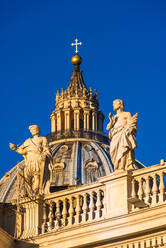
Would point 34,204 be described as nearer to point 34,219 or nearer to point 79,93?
point 34,219

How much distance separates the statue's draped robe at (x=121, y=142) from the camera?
24.8m

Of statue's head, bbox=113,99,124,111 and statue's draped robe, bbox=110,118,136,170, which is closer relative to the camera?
statue's draped robe, bbox=110,118,136,170

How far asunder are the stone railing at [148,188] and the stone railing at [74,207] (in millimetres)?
947

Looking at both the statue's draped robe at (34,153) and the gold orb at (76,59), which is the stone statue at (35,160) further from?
the gold orb at (76,59)

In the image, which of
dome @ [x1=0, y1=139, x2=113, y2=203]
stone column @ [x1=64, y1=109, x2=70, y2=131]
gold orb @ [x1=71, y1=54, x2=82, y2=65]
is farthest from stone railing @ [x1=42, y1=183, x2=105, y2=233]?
gold orb @ [x1=71, y1=54, x2=82, y2=65]

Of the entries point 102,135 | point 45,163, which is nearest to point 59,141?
point 102,135

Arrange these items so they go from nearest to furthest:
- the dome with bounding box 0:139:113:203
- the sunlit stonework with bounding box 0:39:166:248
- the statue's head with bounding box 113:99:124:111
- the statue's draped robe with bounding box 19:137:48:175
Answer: the sunlit stonework with bounding box 0:39:166:248 < the statue's head with bounding box 113:99:124:111 < the statue's draped robe with bounding box 19:137:48:175 < the dome with bounding box 0:139:113:203

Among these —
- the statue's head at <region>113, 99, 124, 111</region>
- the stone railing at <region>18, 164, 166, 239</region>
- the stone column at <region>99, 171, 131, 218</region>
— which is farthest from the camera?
the statue's head at <region>113, 99, 124, 111</region>

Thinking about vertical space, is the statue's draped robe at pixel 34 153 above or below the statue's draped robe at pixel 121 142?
above

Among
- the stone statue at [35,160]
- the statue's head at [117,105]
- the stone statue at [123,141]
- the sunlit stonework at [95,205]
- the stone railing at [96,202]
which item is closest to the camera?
the sunlit stonework at [95,205]

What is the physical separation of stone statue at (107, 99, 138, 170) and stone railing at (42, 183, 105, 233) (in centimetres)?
81

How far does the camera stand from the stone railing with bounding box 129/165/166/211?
76.3 feet

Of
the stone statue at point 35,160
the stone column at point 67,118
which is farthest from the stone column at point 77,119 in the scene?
the stone statue at point 35,160

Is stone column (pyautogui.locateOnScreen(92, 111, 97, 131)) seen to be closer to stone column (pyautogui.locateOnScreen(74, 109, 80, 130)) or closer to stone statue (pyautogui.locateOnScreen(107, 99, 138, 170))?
stone column (pyautogui.locateOnScreen(74, 109, 80, 130))
